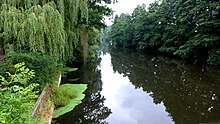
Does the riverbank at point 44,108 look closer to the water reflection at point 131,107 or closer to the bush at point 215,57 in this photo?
the water reflection at point 131,107

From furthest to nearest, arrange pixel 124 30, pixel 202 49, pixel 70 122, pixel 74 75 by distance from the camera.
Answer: pixel 124 30
pixel 202 49
pixel 74 75
pixel 70 122

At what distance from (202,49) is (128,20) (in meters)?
41.7

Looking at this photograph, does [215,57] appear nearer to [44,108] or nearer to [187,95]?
[187,95]

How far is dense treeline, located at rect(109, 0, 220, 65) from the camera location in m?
30.3

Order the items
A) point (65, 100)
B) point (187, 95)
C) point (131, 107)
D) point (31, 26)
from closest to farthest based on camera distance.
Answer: point (31, 26)
point (65, 100)
point (131, 107)
point (187, 95)

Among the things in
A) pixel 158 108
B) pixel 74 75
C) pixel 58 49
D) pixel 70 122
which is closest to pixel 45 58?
pixel 58 49

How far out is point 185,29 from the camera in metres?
38.2

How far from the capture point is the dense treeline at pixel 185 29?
3027cm

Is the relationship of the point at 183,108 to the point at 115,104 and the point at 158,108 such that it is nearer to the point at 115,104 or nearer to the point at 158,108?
the point at 158,108

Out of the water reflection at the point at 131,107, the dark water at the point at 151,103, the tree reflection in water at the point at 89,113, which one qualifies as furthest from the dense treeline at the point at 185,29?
the tree reflection in water at the point at 89,113

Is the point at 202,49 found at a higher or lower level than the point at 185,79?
higher

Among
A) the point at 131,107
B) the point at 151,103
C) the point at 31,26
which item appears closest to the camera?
the point at 31,26

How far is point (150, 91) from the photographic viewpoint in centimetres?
1775

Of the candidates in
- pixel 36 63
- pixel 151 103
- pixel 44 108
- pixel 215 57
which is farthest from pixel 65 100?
pixel 215 57
